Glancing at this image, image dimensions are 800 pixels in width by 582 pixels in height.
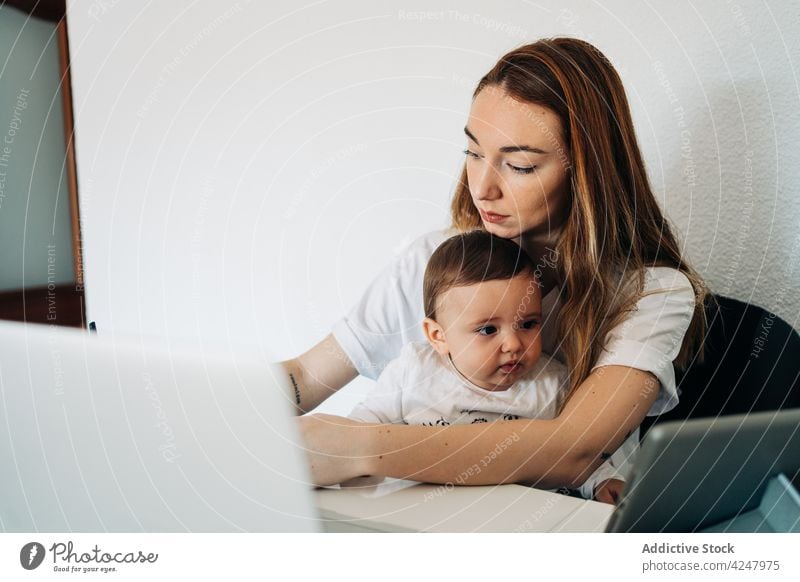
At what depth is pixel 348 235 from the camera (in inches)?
28.6

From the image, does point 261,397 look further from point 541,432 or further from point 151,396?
point 541,432

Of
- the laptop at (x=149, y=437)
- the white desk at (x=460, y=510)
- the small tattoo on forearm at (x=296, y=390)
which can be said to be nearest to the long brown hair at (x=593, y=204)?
the white desk at (x=460, y=510)

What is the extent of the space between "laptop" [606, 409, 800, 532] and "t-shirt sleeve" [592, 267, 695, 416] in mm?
106

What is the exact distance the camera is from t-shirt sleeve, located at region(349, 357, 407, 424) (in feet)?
2.24

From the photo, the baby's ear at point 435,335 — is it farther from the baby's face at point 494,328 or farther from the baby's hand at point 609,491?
the baby's hand at point 609,491

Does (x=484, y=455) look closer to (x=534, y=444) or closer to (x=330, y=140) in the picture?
(x=534, y=444)

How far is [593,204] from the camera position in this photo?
2.22 feet

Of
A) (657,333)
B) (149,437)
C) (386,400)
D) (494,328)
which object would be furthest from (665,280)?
(149,437)

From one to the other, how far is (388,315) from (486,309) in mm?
104

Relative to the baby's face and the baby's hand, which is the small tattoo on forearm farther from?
the baby's hand

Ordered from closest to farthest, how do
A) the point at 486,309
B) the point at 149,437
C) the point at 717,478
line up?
1. the point at 149,437
2. the point at 717,478
3. the point at 486,309

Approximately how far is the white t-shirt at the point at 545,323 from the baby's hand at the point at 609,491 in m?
0.07

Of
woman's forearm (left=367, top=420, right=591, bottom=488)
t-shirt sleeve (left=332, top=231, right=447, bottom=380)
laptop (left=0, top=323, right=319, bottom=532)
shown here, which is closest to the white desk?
woman's forearm (left=367, top=420, right=591, bottom=488)

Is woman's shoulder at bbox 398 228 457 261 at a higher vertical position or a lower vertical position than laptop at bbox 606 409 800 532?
higher
